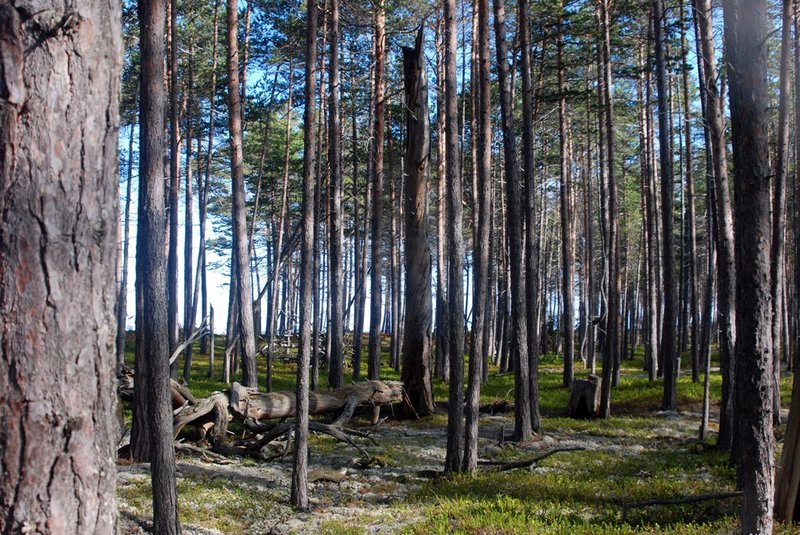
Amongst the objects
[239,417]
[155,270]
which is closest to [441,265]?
[239,417]

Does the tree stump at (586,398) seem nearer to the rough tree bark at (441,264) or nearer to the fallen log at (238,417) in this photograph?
the rough tree bark at (441,264)

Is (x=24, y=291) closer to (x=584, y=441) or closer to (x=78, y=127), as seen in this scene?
(x=78, y=127)

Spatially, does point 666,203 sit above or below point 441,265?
above

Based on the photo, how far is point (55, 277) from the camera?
215 centimetres

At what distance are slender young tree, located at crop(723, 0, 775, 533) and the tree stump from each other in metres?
10.7

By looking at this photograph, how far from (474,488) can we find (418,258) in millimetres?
7985

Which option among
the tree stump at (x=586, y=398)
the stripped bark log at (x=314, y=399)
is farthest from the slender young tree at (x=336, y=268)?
the tree stump at (x=586, y=398)

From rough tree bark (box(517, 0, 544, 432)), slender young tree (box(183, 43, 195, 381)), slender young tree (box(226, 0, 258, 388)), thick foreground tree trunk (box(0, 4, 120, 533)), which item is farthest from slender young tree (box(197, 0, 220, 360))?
thick foreground tree trunk (box(0, 4, 120, 533))

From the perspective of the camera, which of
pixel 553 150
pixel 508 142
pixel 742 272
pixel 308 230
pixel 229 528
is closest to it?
pixel 742 272

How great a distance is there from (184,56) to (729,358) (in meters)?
22.2

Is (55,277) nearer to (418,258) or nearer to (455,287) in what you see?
(455,287)

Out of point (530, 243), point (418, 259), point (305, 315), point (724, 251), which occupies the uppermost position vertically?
point (530, 243)

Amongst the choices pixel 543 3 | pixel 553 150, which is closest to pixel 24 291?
pixel 543 3

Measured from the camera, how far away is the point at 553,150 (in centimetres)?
3534
